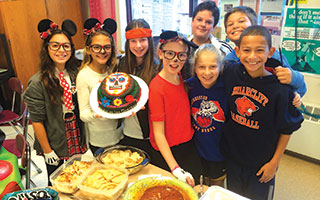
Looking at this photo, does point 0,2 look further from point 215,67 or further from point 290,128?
point 290,128

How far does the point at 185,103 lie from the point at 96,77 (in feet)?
2.09

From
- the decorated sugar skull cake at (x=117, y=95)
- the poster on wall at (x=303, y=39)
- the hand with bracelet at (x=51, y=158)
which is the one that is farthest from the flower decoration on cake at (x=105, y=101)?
the poster on wall at (x=303, y=39)

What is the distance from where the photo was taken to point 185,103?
5.14 ft

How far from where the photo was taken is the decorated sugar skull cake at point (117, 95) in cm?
144

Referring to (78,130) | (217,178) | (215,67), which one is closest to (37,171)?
(78,130)

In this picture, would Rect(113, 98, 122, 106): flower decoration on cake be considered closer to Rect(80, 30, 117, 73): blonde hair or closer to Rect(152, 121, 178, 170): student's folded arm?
Rect(152, 121, 178, 170): student's folded arm

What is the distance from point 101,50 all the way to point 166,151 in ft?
2.64

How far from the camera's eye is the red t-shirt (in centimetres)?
148

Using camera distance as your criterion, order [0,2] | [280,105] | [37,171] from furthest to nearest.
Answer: [0,2] → [37,171] → [280,105]

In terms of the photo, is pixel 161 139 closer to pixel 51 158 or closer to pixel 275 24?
pixel 51 158

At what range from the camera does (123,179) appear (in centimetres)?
118

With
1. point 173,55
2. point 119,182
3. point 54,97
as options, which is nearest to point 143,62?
point 173,55

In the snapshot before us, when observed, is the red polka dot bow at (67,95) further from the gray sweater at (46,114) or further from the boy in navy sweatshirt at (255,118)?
the boy in navy sweatshirt at (255,118)

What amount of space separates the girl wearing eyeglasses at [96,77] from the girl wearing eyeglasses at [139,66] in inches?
4.2
